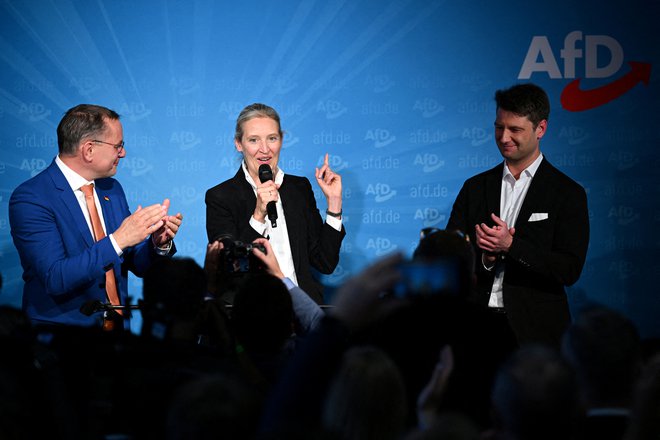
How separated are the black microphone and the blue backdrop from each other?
1.12 meters

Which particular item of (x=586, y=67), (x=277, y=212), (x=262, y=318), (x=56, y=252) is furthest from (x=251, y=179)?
(x=586, y=67)

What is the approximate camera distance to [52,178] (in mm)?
3271

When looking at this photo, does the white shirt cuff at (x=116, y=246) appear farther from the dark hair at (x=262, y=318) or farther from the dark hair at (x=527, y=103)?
the dark hair at (x=527, y=103)

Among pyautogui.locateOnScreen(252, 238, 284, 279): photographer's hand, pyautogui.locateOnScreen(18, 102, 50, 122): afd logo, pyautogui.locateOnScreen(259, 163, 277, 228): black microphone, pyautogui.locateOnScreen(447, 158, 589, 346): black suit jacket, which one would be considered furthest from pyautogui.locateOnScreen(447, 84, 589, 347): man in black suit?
pyautogui.locateOnScreen(18, 102, 50, 122): afd logo

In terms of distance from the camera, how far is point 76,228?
10.8 ft

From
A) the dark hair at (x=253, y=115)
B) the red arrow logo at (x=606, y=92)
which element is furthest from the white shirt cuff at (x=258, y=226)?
the red arrow logo at (x=606, y=92)

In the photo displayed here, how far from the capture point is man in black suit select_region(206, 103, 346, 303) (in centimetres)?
364

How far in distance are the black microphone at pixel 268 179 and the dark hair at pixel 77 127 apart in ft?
2.37

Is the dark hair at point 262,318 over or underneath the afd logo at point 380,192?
underneath

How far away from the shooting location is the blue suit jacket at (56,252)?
3102mm

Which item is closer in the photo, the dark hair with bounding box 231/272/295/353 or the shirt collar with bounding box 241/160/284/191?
the dark hair with bounding box 231/272/295/353

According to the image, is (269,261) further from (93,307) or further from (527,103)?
(527,103)

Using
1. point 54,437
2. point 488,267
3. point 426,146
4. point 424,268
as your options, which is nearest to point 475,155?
point 426,146

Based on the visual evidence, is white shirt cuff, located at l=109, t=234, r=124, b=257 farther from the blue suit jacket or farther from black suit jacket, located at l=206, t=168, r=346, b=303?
black suit jacket, located at l=206, t=168, r=346, b=303
